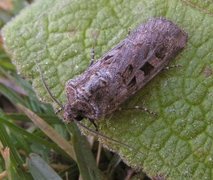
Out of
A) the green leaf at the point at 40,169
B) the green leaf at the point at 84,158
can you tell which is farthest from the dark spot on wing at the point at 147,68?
the green leaf at the point at 40,169

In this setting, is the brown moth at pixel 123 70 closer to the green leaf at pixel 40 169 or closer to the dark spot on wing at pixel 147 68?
the dark spot on wing at pixel 147 68

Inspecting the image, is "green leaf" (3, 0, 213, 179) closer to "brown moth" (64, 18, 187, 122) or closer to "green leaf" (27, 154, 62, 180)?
"brown moth" (64, 18, 187, 122)

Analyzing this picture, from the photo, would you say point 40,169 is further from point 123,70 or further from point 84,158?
point 123,70

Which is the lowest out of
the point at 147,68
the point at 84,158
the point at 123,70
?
the point at 84,158

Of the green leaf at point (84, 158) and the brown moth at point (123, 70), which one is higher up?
the brown moth at point (123, 70)

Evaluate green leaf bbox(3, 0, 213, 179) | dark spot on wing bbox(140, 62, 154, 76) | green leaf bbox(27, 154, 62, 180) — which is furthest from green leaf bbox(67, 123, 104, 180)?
dark spot on wing bbox(140, 62, 154, 76)

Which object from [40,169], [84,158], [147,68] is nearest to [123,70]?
[147,68]

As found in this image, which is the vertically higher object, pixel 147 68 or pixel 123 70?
pixel 123 70
